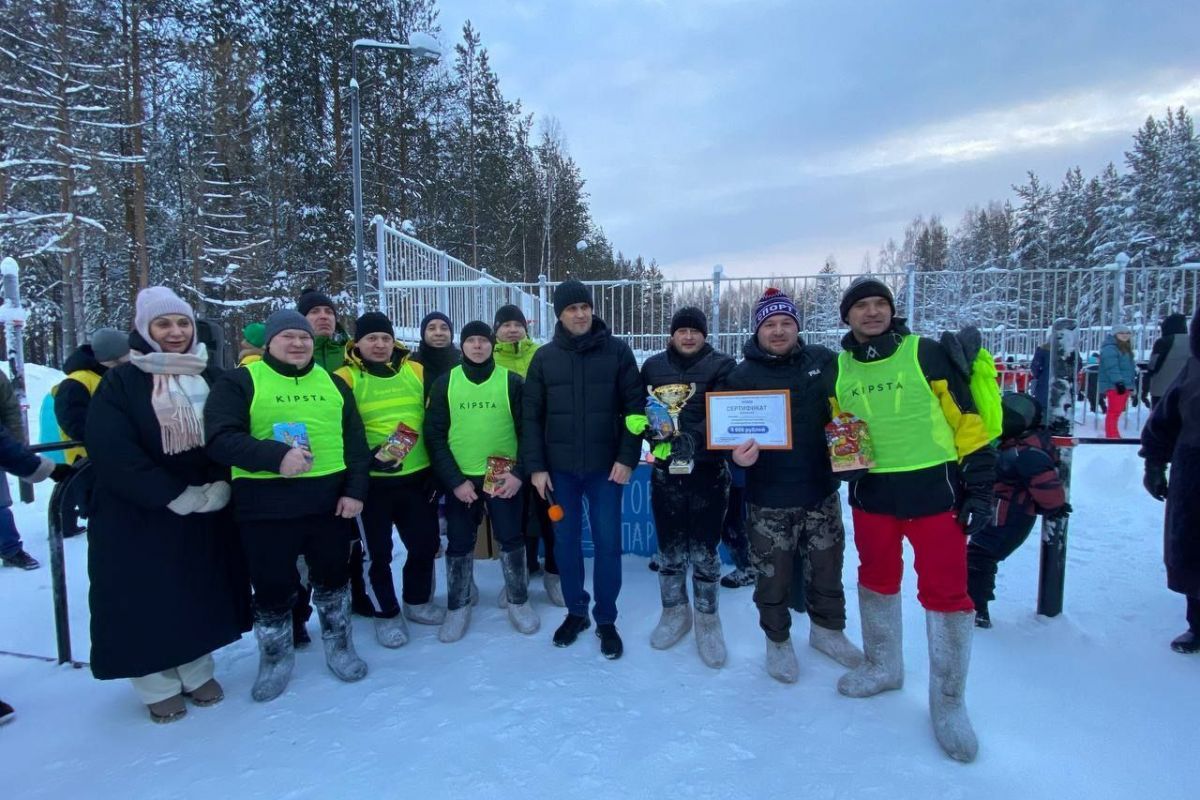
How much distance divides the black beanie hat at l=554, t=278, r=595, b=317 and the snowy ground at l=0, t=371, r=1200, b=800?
2.03 meters

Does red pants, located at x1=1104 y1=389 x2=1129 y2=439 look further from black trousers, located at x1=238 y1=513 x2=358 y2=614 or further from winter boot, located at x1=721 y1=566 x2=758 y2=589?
black trousers, located at x1=238 y1=513 x2=358 y2=614

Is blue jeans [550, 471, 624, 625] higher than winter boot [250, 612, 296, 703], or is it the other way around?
blue jeans [550, 471, 624, 625]

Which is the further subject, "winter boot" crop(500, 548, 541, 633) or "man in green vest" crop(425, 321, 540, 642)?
"winter boot" crop(500, 548, 541, 633)

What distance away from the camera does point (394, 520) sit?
373 cm

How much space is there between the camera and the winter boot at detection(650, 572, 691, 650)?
138 inches

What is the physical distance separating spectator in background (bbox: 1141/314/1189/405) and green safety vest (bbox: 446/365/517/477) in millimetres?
8518

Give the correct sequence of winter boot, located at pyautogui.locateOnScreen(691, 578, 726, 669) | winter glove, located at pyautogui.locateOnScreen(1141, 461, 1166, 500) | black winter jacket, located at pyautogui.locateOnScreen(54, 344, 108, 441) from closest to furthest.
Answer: winter boot, located at pyautogui.locateOnScreen(691, 578, 726, 669) → winter glove, located at pyautogui.locateOnScreen(1141, 461, 1166, 500) → black winter jacket, located at pyautogui.locateOnScreen(54, 344, 108, 441)

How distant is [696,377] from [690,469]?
1.72 feet

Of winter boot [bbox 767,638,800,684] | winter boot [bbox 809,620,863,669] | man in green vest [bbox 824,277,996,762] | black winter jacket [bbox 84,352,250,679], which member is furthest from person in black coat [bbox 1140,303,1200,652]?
black winter jacket [bbox 84,352,250,679]

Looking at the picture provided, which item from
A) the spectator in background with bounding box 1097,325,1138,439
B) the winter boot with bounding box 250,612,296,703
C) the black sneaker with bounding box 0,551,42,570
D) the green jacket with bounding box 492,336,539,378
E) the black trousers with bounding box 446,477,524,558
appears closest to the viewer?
the winter boot with bounding box 250,612,296,703

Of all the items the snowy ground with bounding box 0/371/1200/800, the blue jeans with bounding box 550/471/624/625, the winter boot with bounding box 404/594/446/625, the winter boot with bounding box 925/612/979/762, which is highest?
the blue jeans with bounding box 550/471/624/625

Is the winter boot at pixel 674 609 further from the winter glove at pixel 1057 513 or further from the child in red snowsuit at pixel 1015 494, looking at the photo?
the winter glove at pixel 1057 513

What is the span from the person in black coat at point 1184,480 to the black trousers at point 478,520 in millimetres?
3760

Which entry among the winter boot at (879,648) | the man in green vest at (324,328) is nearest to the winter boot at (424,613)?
the man in green vest at (324,328)
